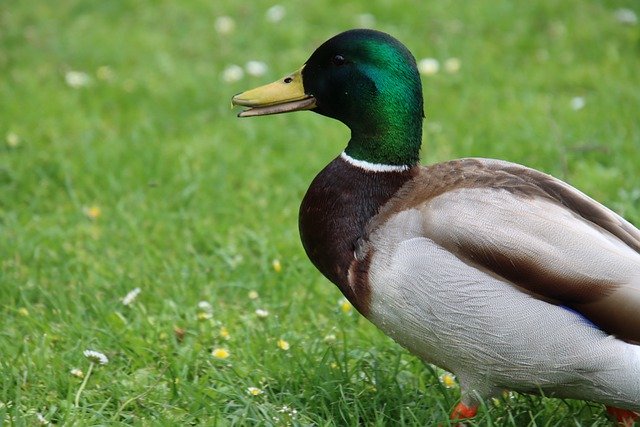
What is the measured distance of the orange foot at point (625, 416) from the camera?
3.01 meters

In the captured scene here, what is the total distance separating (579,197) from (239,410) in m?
1.16

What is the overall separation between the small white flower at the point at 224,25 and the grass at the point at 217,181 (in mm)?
58

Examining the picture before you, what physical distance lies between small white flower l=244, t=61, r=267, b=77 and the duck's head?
108 inches

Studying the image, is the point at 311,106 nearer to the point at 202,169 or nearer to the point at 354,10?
the point at 202,169

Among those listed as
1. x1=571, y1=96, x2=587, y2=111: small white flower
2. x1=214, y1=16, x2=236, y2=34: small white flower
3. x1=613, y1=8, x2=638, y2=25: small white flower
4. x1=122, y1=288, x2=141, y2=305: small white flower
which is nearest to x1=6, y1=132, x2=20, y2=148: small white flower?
x1=122, y1=288, x2=141, y2=305: small white flower

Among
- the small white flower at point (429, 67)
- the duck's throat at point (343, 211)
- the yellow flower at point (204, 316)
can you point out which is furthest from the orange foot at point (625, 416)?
the small white flower at point (429, 67)

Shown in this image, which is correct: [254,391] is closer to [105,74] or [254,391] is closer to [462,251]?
[462,251]

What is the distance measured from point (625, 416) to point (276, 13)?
4284 millimetres

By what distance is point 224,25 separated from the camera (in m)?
6.59

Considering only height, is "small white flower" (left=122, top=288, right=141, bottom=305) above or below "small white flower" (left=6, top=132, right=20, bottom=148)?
below

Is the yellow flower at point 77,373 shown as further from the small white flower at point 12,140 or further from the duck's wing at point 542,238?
the small white flower at point 12,140

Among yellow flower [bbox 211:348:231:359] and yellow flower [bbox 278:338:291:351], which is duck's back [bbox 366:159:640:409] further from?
yellow flower [bbox 211:348:231:359]

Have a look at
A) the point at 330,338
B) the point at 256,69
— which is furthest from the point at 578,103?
the point at 330,338

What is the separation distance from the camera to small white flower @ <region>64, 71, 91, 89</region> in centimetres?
582
